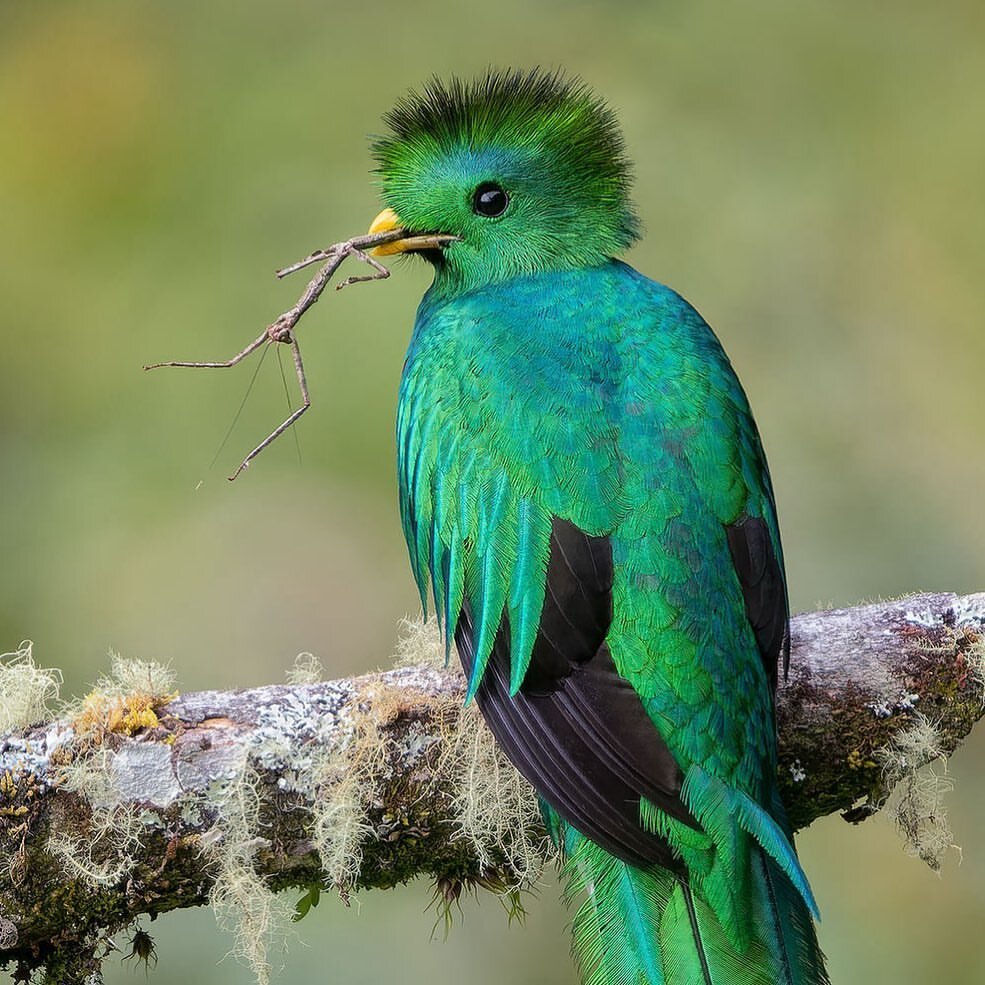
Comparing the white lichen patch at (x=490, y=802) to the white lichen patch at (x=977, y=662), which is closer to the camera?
the white lichen patch at (x=490, y=802)

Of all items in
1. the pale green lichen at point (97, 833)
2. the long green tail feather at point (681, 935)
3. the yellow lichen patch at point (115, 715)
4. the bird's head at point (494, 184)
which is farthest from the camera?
the bird's head at point (494, 184)

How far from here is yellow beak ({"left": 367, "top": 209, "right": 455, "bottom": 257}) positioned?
3354mm

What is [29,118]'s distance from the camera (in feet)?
20.1

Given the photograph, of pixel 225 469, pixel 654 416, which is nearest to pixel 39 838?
pixel 654 416

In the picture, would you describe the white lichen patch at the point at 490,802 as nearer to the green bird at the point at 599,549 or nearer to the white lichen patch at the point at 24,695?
the green bird at the point at 599,549

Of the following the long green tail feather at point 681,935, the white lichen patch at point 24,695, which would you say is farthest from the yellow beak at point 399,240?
the long green tail feather at point 681,935

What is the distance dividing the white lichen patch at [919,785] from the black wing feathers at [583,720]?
2.11ft

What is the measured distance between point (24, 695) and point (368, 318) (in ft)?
9.31

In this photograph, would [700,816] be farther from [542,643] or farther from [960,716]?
[960,716]

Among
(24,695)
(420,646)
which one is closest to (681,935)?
(420,646)

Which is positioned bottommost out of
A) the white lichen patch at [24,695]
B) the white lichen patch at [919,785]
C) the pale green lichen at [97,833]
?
the white lichen patch at [919,785]

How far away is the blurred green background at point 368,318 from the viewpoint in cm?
481

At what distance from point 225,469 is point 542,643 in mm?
2913

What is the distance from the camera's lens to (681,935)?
254 cm
